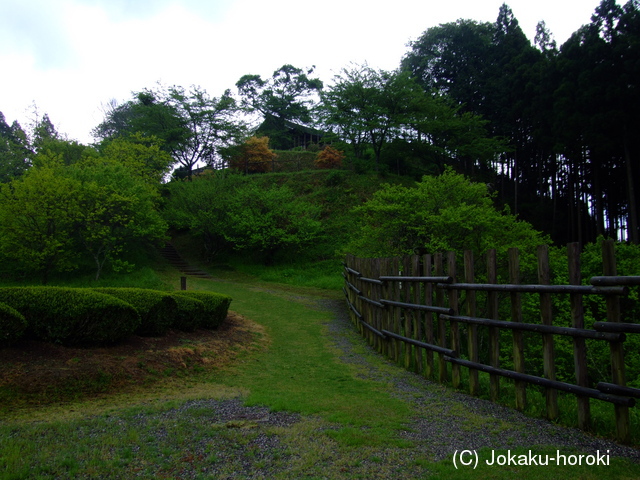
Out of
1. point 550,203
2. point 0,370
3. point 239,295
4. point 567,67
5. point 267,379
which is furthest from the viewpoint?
point 550,203

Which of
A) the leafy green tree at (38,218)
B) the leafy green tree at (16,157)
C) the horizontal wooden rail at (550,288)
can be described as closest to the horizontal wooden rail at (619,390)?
the horizontal wooden rail at (550,288)

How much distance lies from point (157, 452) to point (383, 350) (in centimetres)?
567

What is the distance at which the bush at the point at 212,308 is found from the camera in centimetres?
926

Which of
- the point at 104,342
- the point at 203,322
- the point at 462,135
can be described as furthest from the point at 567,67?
the point at 104,342

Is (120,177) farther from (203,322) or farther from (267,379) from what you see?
(267,379)

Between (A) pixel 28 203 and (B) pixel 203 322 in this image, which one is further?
(A) pixel 28 203

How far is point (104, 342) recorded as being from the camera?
6547 mm

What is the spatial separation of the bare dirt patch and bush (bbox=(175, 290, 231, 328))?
1042mm

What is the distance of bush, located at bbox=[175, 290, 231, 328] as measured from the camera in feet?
30.4

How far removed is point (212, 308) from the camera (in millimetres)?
9344

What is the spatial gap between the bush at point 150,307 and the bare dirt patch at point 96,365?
206 millimetres

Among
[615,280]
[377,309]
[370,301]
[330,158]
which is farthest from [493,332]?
[330,158]

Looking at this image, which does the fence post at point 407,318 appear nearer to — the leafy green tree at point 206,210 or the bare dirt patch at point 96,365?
the bare dirt patch at point 96,365

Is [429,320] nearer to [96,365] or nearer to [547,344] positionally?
[547,344]
